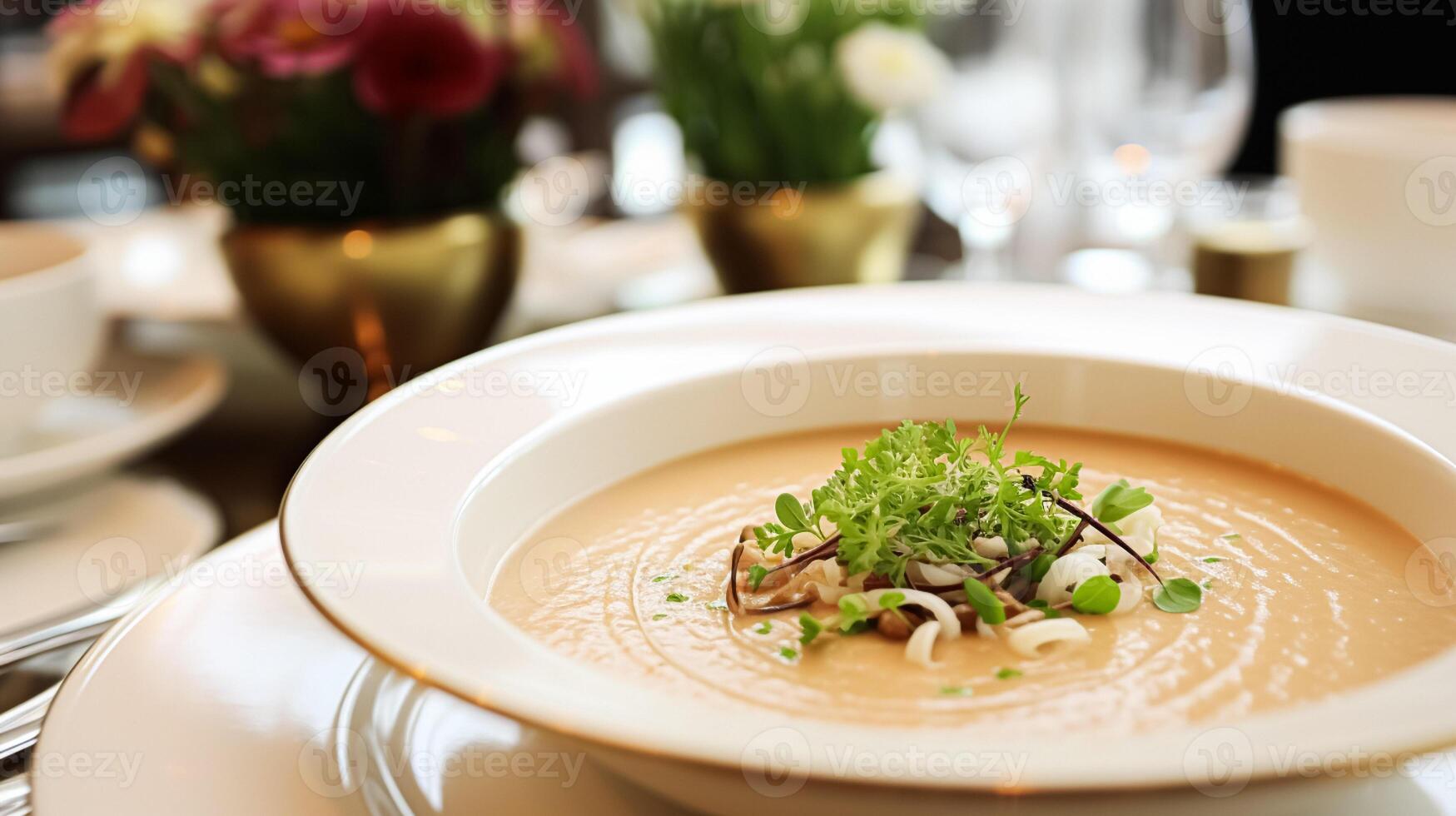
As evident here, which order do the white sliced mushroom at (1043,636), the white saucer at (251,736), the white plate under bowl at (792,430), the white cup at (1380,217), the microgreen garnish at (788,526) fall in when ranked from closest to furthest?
1. the white plate under bowl at (792,430)
2. the white saucer at (251,736)
3. the white sliced mushroom at (1043,636)
4. the microgreen garnish at (788,526)
5. the white cup at (1380,217)

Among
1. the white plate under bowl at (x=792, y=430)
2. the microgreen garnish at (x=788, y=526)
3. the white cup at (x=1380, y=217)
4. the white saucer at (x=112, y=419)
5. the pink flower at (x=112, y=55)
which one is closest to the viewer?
the white plate under bowl at (x=792, y=430)

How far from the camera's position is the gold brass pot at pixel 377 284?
1.56m

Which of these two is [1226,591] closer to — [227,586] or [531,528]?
[531,528]

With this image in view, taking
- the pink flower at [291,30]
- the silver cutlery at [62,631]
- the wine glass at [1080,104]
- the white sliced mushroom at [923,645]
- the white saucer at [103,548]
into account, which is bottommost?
the white saucer at [103,548]

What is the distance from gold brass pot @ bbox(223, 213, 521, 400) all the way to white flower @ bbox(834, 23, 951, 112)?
50 centimetres

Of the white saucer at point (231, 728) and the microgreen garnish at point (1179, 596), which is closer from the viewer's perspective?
the white saucer at point (231, 728)

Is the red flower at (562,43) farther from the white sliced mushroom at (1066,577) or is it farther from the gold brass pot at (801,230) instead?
the white sliced mushroom at (1066,577)

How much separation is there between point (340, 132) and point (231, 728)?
95 centimetres

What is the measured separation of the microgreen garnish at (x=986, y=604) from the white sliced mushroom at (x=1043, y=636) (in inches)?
0.6

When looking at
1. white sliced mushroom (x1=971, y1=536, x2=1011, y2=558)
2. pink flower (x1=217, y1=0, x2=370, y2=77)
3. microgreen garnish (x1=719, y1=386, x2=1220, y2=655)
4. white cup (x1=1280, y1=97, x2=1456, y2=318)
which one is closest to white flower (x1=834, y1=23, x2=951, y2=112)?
white cup (x1=1280, y1=97, x2=1456, y2=318)

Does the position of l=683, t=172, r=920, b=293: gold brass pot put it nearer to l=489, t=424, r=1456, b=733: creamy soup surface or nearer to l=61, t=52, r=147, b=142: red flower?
l=489, t=424, r=1456, b=733: creamy soup surface

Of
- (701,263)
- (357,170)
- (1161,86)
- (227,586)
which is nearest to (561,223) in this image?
(701,263)

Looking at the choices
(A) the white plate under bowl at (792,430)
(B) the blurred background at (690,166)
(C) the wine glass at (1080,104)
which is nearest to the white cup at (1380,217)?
(B) the blurred background at (690,166)

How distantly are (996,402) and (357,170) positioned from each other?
2.76 feet
